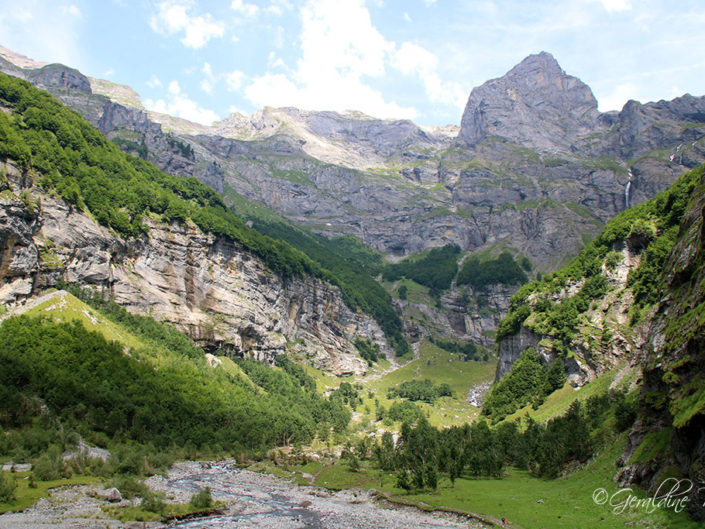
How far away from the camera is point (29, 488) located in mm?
45938

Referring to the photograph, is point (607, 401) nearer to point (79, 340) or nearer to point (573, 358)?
point (573, 358)

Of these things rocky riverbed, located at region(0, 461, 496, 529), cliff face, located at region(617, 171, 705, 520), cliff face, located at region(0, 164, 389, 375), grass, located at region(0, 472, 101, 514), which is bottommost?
rocky riverbed, located at region(0, 461, 496, 529)

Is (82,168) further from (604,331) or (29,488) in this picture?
(604,331)

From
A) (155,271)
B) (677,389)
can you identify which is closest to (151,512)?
(677,389)

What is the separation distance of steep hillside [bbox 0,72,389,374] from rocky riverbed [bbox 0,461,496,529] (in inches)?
2737

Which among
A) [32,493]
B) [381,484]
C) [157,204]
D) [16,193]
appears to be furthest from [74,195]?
[381,484]

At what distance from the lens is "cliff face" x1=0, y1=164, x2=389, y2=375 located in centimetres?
10306

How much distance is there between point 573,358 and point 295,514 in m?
74.9

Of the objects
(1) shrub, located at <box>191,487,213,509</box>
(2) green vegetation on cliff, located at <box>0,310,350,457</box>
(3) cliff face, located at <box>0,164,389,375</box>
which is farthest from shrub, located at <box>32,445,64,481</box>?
(3) cliff face, located at <box>0,164,389,375</box>

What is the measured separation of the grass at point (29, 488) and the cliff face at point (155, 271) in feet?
209

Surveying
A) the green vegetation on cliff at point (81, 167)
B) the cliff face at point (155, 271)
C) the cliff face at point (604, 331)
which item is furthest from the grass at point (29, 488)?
the green vegetation on cliff at point (81, 167)

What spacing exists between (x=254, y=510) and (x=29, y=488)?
931 inches

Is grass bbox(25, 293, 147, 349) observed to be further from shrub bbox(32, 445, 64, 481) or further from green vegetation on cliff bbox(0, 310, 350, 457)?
shrub bbox(32, 445, 64, 481)

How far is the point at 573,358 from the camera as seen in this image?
3925 inches
